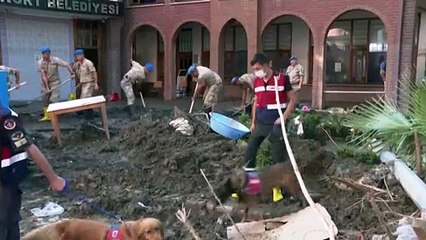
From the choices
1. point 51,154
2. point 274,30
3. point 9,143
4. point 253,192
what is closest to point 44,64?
point 51,154

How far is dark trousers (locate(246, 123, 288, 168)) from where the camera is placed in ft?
19.6

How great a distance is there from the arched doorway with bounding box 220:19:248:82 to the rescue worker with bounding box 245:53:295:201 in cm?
1545

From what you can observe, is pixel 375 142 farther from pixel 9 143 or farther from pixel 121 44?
pixel 121 44

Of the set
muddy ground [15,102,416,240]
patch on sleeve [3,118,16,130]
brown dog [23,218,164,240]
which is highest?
patch on sleeve [3,118,16,130]

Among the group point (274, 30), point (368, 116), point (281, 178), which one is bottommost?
point (281, 178)

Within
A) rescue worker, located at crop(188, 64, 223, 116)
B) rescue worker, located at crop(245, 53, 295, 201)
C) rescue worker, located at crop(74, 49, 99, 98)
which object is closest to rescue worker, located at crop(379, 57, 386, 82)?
rescue worker, located at crop(188, 64, 223, 116)

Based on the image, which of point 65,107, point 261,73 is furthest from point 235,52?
point 261,73

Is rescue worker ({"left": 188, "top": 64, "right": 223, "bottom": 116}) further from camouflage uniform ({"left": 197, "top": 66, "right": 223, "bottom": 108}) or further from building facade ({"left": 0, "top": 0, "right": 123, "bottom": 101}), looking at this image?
building facade ({"left": 0, "top": 0, "right": 123, "bottom": 101})

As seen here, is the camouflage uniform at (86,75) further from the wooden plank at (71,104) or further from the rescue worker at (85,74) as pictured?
the wooden plank at (71,104)

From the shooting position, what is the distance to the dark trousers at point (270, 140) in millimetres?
5988

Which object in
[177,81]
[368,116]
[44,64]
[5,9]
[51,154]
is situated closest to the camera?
[368,116]

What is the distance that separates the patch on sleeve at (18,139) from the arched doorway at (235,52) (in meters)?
18.6

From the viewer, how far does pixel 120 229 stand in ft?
11.2

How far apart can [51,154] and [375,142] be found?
6361 millimetres
